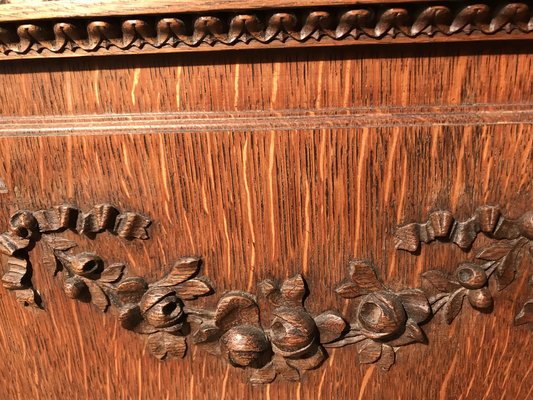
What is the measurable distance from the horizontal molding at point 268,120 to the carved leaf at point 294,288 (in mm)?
156

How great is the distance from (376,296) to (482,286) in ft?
0.34

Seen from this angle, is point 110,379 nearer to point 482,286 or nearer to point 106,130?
point 106,130

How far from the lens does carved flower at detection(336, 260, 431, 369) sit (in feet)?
1.60

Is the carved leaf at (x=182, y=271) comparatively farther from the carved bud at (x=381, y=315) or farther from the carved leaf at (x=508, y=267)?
the carved leaf at (x=508, y=267)

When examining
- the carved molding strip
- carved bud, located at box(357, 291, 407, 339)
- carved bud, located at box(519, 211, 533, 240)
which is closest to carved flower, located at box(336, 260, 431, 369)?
carved bud, located at box(357, 291, 407, 339)

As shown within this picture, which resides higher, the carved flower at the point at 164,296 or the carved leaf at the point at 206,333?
the carved flower at the point at 164,296

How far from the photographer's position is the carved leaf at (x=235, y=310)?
0.50 meters

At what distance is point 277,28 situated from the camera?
40 centimetres

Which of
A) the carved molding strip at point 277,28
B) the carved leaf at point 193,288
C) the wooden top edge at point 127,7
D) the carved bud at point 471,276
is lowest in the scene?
the carved leaf at point 193,288

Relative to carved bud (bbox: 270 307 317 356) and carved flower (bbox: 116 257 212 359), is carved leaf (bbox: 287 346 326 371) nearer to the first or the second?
carved bud (bbox: 270 307 317 356)

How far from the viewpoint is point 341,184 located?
0.46 metres

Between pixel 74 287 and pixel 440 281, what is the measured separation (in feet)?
1.23

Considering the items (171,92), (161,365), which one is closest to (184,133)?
(171,92)

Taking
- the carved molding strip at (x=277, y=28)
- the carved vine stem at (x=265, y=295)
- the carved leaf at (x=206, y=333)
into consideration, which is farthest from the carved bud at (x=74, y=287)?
the carved molding strip at (x=277, y=28)
